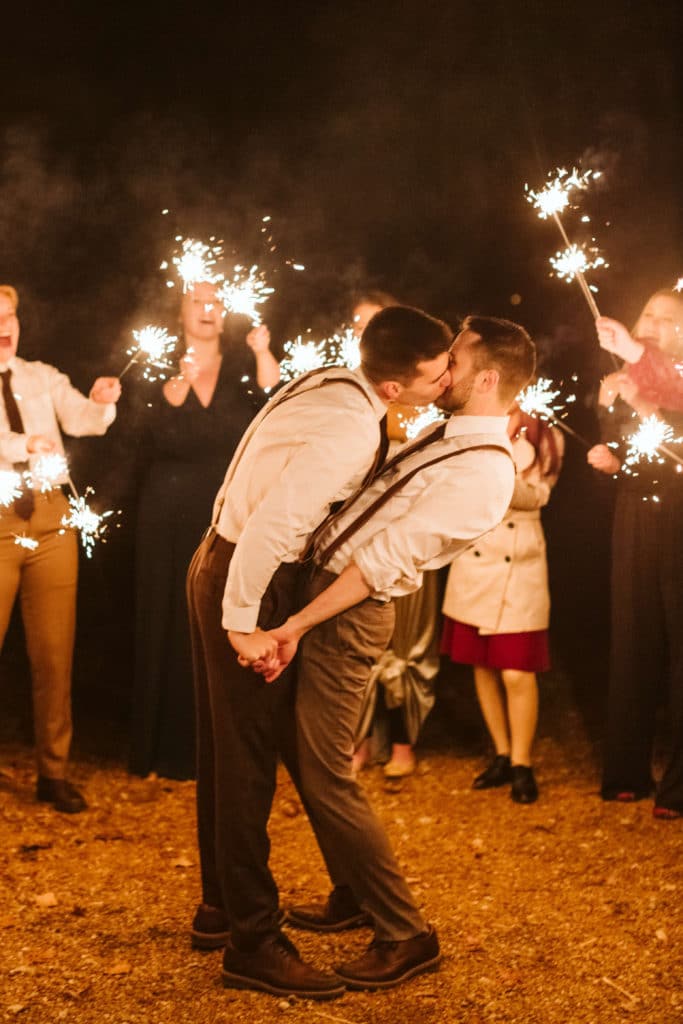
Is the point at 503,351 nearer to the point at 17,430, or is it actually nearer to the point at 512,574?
the point at 512,574

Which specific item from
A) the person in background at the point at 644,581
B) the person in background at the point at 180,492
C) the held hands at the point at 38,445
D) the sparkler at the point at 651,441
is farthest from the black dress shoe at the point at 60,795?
the sparkler at the point at 651,441

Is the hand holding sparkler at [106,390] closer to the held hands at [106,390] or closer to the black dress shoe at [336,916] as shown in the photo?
the held hands at [106,390]

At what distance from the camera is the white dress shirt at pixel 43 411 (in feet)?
19.2

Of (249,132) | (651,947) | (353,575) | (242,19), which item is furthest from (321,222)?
(651,947)

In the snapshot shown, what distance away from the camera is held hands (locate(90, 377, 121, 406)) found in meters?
6.09

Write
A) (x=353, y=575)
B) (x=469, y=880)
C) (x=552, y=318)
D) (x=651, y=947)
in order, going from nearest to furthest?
(x=353, y=575), (x=651, y=947), (x=469, y=880), (x=552, y=318)

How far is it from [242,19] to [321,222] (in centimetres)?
149

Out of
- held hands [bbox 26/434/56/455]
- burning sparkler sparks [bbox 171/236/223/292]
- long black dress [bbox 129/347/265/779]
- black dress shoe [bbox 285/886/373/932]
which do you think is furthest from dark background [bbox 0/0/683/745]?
black dress shoe [bbox 285/886/373/932]

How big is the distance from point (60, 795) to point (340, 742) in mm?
2599

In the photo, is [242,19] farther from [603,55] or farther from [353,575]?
[353,575]

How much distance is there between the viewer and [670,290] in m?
6.29

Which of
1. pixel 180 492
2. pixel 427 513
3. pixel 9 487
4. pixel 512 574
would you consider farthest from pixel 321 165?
pixel 427 513

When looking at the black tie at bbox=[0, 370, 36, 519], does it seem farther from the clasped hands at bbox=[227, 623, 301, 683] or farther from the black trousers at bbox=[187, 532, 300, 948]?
the clasped hands at bbox=[227, 623, 301, 683]

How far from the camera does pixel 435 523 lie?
3.95 m
